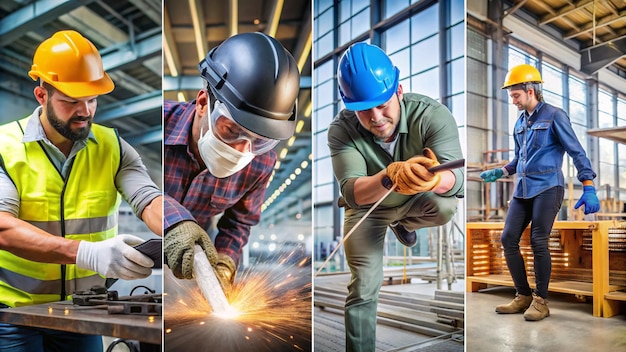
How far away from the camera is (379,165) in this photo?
2.13 meters

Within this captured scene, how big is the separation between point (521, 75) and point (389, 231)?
0.92 m

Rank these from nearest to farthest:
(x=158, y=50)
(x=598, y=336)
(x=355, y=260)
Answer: (x=598, y=336) → (x=355, y=260) → (x=158, y=50)

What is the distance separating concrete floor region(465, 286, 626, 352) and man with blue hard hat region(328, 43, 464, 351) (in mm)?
424

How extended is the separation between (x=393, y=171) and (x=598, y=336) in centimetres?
110

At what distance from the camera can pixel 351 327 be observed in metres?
2.21

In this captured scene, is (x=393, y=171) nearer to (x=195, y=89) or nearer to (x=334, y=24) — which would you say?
(x=334, y=24)

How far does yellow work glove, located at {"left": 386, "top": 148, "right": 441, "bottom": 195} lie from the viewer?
2.05 metres

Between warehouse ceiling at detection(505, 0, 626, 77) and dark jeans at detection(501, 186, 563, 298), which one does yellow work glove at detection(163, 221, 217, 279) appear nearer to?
dark jeans at detection(501, 186, 563, 298)

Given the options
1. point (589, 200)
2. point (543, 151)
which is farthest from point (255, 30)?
point (589, 200)

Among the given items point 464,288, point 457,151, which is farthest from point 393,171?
point 464,288

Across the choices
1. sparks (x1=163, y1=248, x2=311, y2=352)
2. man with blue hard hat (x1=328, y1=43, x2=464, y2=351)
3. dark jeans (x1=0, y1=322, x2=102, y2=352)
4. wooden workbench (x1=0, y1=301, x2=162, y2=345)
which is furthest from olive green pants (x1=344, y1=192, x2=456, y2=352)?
dark jeans (x1=0, y1=322, x2=102, y2=352)

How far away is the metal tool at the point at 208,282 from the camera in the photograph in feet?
7.45

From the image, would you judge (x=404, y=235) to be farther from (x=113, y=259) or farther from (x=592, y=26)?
(x=113, y=259)

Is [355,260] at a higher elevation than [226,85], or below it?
below
